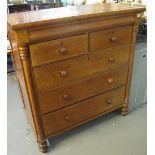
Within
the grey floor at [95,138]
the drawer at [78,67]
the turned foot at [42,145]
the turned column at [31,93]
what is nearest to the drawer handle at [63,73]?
the drawer at [78,67]

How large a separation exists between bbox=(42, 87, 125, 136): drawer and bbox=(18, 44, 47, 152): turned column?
5cm

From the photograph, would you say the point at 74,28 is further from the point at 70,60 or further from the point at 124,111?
the point at 124,111

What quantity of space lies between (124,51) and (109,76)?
259 millimetres

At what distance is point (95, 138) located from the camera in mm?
1783

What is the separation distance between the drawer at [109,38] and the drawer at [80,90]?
0.84 ft

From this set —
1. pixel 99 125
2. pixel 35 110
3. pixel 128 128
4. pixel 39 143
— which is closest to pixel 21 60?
pixel 35 110

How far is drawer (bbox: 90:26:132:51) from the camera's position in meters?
1.45

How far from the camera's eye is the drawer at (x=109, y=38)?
1.45 meters

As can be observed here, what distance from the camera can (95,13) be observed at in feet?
4.36

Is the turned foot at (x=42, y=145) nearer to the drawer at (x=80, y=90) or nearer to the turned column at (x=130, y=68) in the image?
the drawer at (x=80, y=90)

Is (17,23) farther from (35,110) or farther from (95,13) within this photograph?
(35,110)

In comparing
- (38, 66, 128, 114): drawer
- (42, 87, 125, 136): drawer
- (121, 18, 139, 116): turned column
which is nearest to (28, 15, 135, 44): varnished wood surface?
(121, 18, 139, 116): turned column

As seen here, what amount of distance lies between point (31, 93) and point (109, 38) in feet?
2.46

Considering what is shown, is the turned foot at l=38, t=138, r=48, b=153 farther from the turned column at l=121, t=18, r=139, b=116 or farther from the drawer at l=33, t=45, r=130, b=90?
the turned column at l=121, t=18, r=139, b=116
